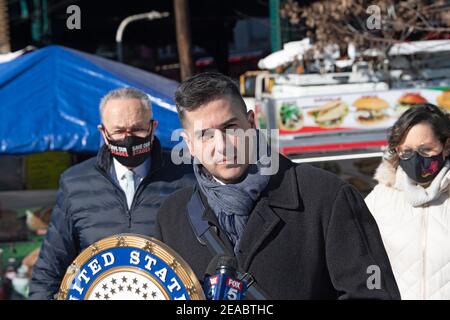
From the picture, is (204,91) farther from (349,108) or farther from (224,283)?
(349,108)

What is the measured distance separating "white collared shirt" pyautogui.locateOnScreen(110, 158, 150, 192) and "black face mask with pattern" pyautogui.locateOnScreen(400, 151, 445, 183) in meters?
1.28

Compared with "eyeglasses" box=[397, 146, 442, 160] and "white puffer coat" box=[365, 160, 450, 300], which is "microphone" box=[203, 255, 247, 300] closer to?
"white puffer coat" box=[365, 160, 450, 300]

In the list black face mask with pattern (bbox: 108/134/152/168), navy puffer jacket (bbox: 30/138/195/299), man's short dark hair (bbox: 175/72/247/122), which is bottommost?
navy puffer jacket (bbox: 30/138/195/299)

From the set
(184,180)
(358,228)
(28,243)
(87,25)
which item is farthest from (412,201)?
(87,25)

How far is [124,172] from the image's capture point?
408 cm

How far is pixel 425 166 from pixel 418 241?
357 millimetres

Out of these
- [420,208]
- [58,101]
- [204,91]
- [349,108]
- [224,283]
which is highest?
[204,91]

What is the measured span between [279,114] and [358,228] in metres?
5.81

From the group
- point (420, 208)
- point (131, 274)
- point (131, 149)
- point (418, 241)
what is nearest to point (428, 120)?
point (420, 208)

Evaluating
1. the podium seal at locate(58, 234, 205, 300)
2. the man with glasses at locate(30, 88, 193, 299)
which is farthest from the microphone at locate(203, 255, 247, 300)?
the man with glasses at locate(30, 88, 193, 299)

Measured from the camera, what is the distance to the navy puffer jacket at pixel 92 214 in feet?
13.0

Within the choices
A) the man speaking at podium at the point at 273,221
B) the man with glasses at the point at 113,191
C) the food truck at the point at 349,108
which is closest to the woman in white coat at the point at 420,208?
the man with glasses at the point at 113,191

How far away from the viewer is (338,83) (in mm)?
9125

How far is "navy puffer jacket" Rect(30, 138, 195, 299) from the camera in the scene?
3969mm
